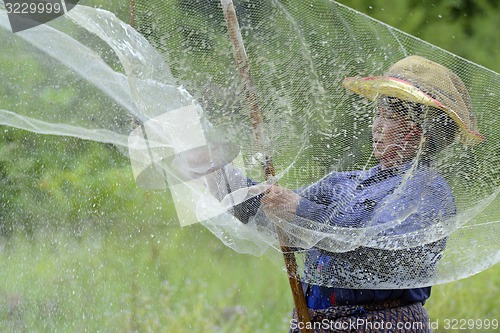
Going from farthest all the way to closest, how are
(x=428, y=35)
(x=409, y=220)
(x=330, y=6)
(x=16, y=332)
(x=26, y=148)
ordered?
(x=428, y=35), (x=26, y=148), (x=16, y=332), (x=330, y=6), (x=409, y=220)

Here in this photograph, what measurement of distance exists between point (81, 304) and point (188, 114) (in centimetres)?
191

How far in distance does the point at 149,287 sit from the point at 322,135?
6.83 ft

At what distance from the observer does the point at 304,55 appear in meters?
2.16

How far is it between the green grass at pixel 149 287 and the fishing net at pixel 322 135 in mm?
1570

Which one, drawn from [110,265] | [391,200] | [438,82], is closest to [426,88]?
[438,82]

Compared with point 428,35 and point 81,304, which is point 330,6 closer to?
point 81,304

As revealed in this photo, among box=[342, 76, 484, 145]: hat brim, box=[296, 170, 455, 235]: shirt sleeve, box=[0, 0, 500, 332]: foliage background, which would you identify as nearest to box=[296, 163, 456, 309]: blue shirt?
box=[296, 170, 455, 235]: shirt sleeve

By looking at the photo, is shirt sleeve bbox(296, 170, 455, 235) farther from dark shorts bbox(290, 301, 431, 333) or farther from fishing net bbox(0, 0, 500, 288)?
dark shorts bbox(290, 301, 431, 333)

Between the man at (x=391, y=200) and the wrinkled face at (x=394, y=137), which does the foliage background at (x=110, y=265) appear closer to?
the man at (x=391, y=200)

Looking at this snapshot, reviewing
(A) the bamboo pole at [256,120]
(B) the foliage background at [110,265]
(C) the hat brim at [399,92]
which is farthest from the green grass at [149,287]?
(C) the hat brim at [399,92]

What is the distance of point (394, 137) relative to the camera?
2.06m

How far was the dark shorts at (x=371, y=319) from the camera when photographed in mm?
2098

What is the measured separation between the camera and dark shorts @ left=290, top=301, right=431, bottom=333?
2098 millimetres

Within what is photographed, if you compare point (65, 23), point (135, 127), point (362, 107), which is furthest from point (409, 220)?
point (65, 23)
